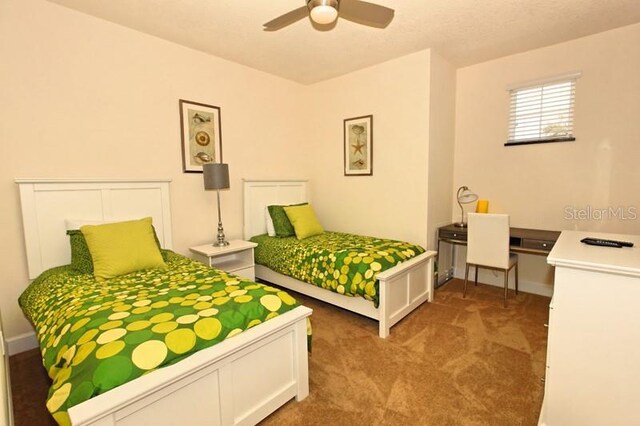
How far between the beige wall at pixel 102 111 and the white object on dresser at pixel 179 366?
0.41ft

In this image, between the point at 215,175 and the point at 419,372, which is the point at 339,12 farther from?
Answer: the point at 419,372

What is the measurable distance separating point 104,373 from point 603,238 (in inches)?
98.3

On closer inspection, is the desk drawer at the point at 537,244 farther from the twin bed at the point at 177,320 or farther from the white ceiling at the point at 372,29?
the white ceiling at the point at 372,29

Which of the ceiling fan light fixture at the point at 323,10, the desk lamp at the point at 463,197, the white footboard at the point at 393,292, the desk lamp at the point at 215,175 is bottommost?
the white footboard at the point at 393,292

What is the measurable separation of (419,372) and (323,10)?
2.28 m

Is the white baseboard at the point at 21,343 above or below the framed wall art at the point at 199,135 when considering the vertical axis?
below

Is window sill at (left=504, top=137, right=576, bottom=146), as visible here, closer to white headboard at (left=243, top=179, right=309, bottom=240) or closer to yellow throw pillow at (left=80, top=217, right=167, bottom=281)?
white headboard at (left=243, top=179, right=309, bottom=240)

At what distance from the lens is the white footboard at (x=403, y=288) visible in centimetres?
248

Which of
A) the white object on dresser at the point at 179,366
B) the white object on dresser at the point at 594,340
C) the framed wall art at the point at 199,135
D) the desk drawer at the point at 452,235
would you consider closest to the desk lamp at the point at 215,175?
the framed wall art at the point at 199,135

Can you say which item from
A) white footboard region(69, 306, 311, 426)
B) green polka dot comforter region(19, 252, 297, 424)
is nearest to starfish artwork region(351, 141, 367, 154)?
green polka dot comforter region(19, 252, 297, 424)

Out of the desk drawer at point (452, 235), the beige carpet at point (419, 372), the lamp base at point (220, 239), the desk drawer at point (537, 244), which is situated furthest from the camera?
the desk drawer at point (452, 235)

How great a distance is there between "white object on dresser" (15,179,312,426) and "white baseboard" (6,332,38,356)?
0.49 meters

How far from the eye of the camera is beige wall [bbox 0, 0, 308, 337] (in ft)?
7.34

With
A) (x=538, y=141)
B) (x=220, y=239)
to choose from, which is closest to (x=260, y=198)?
(x=220, y=239)
